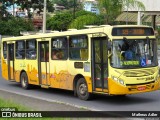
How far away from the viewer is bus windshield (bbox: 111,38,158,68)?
1390 cm

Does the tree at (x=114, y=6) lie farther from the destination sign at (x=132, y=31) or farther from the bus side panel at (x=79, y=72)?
the destination sign at (x=132, y=31)

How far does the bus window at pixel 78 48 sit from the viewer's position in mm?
15070

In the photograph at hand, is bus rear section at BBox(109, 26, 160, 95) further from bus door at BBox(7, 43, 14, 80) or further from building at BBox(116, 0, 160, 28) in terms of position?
building at BBox(116, 0, 160, 28)

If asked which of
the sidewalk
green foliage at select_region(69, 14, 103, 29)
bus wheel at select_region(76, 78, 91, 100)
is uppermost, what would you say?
green foliage at select_region(69, 14, 103, 29)

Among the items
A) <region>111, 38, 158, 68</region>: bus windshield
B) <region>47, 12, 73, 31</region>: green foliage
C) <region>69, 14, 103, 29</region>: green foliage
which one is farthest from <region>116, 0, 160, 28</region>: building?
<region>47, 12, 73, 31</region>: green foliage

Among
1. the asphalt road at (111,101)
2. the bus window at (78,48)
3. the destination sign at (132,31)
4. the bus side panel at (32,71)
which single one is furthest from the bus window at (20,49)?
the destination sign at (132,31)

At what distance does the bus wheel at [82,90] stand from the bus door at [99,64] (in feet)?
1.84

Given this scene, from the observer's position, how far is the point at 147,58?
47.4 ft

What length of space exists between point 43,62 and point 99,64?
3894 mm

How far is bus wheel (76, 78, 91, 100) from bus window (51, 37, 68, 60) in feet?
4.21

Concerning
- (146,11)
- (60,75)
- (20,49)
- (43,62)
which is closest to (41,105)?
(60,75)

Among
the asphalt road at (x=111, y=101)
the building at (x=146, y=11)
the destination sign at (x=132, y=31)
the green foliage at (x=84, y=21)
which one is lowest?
the asphalt road at (x=111, y=101)

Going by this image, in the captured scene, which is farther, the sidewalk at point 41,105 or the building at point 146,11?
the building at point 146,11

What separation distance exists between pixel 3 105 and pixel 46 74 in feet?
19.0
